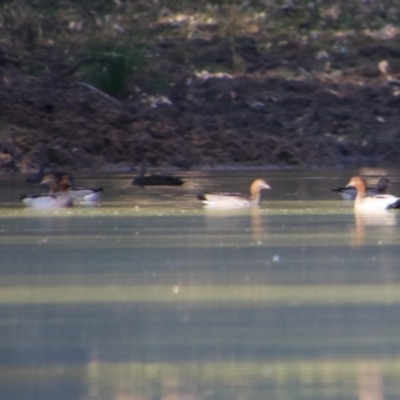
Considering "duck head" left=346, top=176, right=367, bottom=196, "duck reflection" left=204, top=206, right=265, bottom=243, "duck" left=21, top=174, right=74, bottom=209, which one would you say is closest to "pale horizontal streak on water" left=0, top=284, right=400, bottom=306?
"duck reflection" left=204, top=206, right=265, bottom=243

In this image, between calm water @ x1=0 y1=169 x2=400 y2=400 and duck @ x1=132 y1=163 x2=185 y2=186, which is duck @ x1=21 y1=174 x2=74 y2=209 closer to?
calm water @ x1=0 y1=169 x2=400 y2=400

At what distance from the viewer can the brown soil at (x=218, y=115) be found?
83.9 feet

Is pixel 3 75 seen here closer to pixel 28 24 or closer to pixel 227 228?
pixel 28 24

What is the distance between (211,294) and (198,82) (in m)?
24.5

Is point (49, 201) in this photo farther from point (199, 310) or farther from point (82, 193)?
point (199, 310)

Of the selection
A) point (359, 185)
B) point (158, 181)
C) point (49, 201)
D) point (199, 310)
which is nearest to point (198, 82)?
point (158, 181)

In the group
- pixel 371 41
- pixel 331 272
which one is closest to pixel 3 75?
pixel 371 41

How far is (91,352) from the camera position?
18.3ft

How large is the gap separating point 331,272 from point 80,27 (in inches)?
1094

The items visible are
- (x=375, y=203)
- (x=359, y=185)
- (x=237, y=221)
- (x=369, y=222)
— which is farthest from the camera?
(x=359, y=185)

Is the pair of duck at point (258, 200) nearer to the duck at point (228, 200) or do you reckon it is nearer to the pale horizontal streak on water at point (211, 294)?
the duck at point (228, 200)

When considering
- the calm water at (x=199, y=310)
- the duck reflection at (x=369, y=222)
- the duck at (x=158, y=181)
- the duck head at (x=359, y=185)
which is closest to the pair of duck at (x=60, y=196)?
the duck at (x=158, y=181)

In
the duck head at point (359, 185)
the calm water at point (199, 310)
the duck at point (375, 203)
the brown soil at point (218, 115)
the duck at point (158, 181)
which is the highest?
the brown soil at point (218, 115)

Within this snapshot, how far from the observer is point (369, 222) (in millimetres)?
11594
